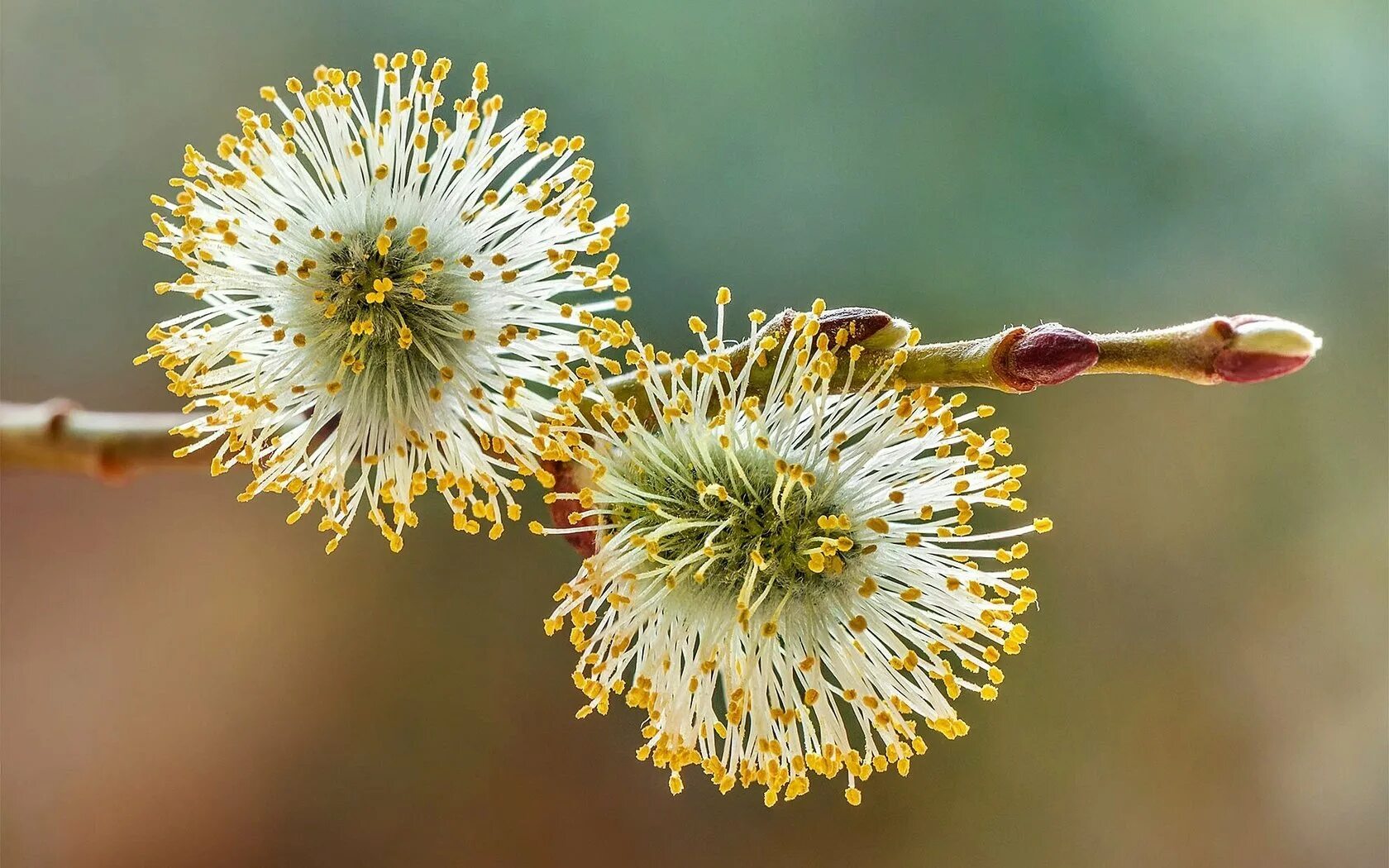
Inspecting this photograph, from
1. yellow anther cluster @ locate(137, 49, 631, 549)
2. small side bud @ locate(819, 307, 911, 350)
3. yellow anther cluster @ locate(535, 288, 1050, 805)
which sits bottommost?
yellow anther cluster @ locate(535, 288, 1050, 805)

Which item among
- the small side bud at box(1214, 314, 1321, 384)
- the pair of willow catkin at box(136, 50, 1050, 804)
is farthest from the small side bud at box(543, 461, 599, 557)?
the small side bud at box(1214, 314, 1321, 384)

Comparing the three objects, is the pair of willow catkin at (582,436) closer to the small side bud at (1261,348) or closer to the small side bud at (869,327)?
the small side bud at (869,327)

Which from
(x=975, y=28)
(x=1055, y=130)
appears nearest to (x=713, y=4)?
(x=975, y=28)

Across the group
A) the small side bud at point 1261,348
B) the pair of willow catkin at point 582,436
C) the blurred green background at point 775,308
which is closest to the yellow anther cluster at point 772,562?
the pair of willow catkin at point 582,436

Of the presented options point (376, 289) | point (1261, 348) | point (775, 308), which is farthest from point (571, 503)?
point (775, 308)

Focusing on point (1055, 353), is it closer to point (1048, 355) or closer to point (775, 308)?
point (1048, 355)

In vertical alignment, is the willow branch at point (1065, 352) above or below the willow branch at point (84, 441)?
below

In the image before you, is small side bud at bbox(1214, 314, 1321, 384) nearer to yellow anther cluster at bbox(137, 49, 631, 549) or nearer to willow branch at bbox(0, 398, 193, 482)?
yellow anther cluster at bbox(137, 49, 631, 549)
